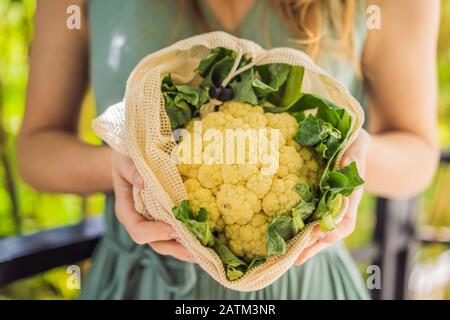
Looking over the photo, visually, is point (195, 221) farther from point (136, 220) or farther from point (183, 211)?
point (136, 220)

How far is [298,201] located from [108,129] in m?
0.30

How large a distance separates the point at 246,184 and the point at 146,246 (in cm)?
28

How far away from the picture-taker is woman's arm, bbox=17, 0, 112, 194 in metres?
0.96

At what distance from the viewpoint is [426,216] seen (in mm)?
1291

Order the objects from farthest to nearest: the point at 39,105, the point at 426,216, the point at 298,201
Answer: the point at 426,216 < the point at 39,105 < the point at 298,201

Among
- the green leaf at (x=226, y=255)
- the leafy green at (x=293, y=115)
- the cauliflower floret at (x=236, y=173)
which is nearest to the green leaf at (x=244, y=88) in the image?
the leafy green at (x=293, y=115)

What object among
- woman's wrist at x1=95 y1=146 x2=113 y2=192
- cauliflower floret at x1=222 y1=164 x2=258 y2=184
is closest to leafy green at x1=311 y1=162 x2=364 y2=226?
cauliflower floret at x1=222 y1=164 x2=258 y2=184

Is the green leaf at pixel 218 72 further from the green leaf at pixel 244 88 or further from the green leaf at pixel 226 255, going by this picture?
the green leaf at pixel 226 255

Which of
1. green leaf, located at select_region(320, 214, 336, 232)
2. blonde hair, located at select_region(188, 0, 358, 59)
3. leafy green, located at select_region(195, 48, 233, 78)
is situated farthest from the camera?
blonde hair, located at select_region(188, 0, 358, 59)

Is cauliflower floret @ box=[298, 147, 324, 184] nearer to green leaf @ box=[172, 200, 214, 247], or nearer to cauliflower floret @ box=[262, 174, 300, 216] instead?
cauliflower floret @ box=[262, 174, 300, 216]

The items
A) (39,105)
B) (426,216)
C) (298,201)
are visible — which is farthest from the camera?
(426,216)

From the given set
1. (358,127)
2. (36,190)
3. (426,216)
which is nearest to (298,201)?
(358,127)

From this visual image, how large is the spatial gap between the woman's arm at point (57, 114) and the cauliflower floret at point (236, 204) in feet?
0.84

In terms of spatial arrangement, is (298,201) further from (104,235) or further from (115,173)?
(104,235)
